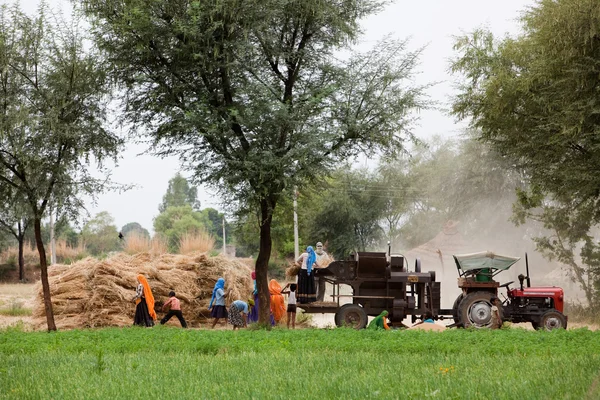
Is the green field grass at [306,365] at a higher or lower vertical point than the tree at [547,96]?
lower

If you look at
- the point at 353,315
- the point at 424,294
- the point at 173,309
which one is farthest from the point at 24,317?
the point at 424,294

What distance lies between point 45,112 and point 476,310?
1421 cm

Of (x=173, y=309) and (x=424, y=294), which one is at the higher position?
(x=424, y=294)

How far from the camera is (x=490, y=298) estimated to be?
24.0 metres

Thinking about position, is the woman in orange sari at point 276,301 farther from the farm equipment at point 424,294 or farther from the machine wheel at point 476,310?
the machine wheel at point 476,310

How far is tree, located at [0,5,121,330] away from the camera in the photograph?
2298 cm

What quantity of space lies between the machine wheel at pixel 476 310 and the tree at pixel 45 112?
1179 centimetres

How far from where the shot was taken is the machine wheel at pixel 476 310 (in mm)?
23922

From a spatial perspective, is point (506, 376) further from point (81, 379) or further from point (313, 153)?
point (313, 153)

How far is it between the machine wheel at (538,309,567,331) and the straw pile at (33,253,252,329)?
426 inches

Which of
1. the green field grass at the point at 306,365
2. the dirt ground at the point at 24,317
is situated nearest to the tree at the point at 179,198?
the dirt ground at the point at 24,317

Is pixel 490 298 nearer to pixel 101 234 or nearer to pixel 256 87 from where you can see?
pixel 256 87

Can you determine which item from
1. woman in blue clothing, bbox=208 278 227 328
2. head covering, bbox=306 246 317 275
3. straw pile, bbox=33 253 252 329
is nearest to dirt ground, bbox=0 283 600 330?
straw pile, bbox=33 253 252 329

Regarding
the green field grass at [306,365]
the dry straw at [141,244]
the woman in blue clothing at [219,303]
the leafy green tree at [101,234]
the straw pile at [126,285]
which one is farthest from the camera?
the leafy green tree at [101,234]
